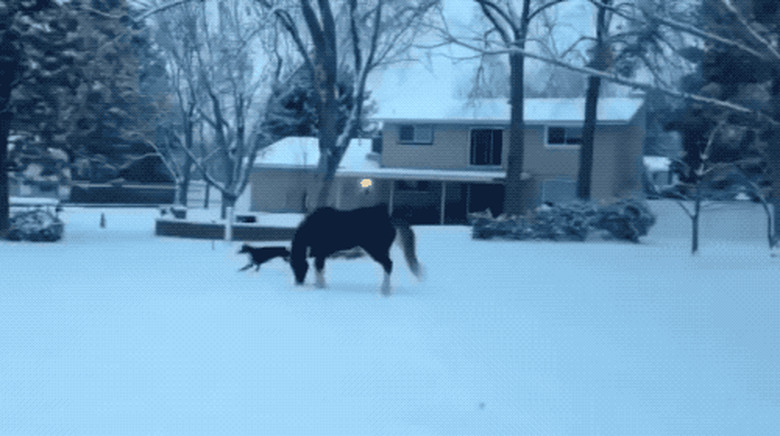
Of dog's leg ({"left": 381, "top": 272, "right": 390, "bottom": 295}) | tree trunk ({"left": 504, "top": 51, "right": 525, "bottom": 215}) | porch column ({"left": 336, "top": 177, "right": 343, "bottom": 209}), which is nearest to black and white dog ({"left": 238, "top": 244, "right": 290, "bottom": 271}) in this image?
dog's leg ({"left": 381, "top": 272, "right": 390, "bottom": 295})

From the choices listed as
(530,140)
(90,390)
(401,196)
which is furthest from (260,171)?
(90,390)

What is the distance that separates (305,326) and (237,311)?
1.37m

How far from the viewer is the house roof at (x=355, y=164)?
32.2m

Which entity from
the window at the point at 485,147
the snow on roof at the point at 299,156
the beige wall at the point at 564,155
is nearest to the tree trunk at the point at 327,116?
the beige wall at the point at 564,155

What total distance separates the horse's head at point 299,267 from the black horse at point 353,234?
4cm

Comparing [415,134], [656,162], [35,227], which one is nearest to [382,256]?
[35,227]

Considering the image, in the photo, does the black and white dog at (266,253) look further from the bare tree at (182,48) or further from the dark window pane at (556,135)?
the dark window pane at (556,135)

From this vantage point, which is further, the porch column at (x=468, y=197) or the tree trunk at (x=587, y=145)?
the porch column at (x=468, y=197)

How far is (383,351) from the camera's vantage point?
25.8 feet

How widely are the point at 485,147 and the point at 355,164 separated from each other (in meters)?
6.24

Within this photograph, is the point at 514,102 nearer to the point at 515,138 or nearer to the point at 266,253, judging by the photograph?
the point at 515,138

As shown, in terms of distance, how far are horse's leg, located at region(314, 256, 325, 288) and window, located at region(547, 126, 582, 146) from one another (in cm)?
2182

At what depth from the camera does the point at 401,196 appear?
3553cm

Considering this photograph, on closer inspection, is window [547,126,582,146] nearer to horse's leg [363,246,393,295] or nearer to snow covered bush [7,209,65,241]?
snow covered bush [7,209,65,241]
